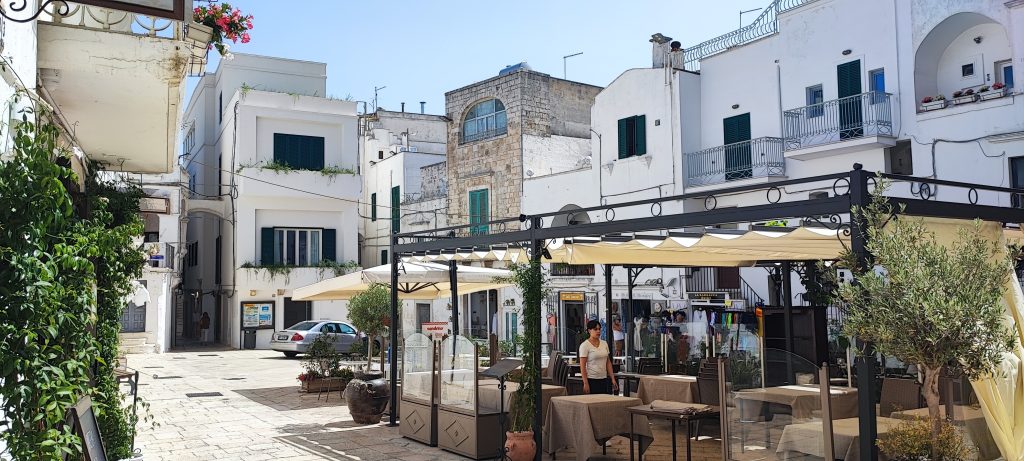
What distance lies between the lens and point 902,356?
5082 mm

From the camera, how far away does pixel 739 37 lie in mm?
21375

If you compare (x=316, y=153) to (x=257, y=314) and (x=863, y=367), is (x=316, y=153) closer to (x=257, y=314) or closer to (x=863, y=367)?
(x=257, y=314)

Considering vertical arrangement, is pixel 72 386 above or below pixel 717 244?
below

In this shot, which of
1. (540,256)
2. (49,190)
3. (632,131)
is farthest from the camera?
(632,131)

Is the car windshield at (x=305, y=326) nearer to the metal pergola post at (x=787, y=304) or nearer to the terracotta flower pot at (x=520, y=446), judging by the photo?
the metal pergola post at (x=787, y=304)

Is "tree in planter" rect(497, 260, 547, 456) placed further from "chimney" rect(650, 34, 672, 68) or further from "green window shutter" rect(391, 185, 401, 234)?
"green window shutter" rect(391, 185, 401, 234)

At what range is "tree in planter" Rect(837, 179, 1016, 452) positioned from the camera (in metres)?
4.94

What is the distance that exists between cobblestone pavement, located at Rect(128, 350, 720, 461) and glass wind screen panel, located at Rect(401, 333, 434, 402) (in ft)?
2.03

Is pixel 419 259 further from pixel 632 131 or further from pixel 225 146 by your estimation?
pixel 225 146

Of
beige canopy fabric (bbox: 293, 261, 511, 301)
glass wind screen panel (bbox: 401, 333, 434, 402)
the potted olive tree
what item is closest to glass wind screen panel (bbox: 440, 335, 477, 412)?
glass wind screen panel (bbox: 401, 333, 434, 402)

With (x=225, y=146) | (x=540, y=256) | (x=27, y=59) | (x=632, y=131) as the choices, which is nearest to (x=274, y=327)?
(x=225, y=146)

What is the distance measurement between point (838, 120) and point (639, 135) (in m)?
6.30

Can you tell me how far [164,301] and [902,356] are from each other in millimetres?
25383

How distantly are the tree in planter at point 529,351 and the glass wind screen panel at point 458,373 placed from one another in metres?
0.68
